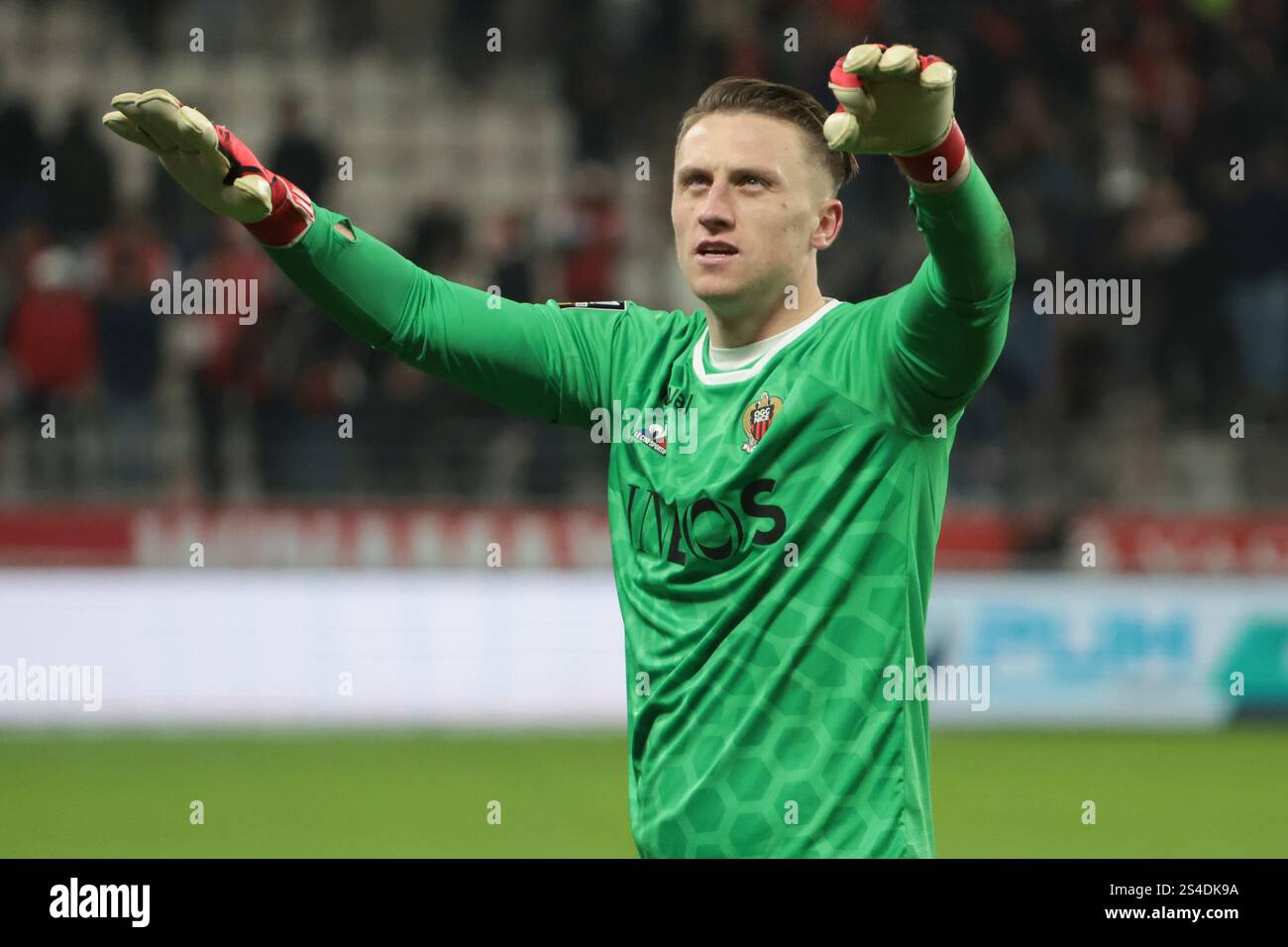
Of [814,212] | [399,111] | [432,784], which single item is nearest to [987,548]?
[432,784]

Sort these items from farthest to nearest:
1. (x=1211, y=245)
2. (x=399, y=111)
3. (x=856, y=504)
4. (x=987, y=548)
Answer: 1. (x=399, y=111)
2. (x=1211, y=245)
3. (x=987, y=548)
4. (x=856, y=504)

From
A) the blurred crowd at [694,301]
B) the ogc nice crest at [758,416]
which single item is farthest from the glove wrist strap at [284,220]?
the blurred crowd at [694,301]

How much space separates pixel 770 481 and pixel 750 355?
1.07 ft

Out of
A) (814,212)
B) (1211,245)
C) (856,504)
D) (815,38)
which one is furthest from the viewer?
(815,38)

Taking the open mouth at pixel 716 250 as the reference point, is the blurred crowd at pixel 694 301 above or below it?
above

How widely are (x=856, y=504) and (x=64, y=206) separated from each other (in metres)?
13.4

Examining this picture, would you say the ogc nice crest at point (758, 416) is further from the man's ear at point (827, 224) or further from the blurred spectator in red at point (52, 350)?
the blurred spectator in red at point (52, 350)

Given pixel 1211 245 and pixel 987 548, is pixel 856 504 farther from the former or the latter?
pixel 1211 245

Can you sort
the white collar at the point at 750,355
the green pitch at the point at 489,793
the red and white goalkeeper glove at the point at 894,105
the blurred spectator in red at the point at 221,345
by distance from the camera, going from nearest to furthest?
the red and white goalkeeper glove at the point at 894,105 < the white collar at the point at 750,355 < the green pitch at the point at 489,793 < the blurred spectator in red at the point at 221,345

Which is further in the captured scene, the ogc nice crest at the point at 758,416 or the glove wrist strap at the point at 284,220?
the glove wrist strap at the point at 284,220

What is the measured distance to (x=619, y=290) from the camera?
15.5m

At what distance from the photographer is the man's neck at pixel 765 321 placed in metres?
3.83

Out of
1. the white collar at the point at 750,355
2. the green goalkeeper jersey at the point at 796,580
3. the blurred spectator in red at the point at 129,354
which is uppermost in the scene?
the blurred spectator in red at the point at 129,354

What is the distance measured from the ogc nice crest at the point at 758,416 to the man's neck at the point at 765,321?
0.18 meters
